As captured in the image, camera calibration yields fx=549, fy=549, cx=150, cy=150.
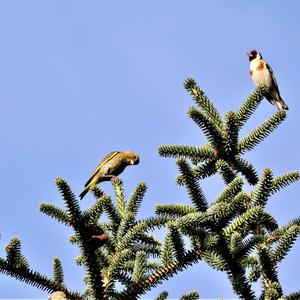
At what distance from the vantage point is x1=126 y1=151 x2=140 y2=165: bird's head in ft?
21.2

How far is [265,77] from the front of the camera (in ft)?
31.4

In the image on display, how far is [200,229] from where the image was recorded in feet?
12.2

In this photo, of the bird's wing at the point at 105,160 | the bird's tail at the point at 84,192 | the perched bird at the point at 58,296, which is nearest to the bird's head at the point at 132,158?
the bird's wing at the point at 105,160

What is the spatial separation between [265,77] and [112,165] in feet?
14.3

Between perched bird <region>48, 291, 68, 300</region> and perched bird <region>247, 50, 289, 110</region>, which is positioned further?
perched bird <region>247, 50, 289, 110</region>

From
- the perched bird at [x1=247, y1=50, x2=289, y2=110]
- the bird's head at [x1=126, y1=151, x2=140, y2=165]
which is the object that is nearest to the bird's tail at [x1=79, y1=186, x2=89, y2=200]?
the bird's head at [x1=126, y1=151, x2=140, y2=165]

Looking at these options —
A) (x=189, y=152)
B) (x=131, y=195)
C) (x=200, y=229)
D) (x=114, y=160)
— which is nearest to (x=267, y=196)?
(x=200, y=229)

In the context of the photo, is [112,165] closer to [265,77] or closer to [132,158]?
[132,158]

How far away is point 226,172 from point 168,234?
167 cm

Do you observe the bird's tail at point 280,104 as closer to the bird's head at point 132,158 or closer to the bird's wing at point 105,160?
the bird's head at point 132,158

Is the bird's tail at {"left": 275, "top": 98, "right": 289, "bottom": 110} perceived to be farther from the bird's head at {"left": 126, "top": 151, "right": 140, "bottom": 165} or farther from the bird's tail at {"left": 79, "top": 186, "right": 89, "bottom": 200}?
the bird's tail at {"left": 79, "top": 186, "right": 89, "bottom": 200}

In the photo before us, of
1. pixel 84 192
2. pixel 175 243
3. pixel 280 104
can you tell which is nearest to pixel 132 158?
pixel 84 192

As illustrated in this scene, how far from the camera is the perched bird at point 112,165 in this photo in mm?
6234

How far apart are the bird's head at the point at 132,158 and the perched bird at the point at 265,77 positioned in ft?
10.2
